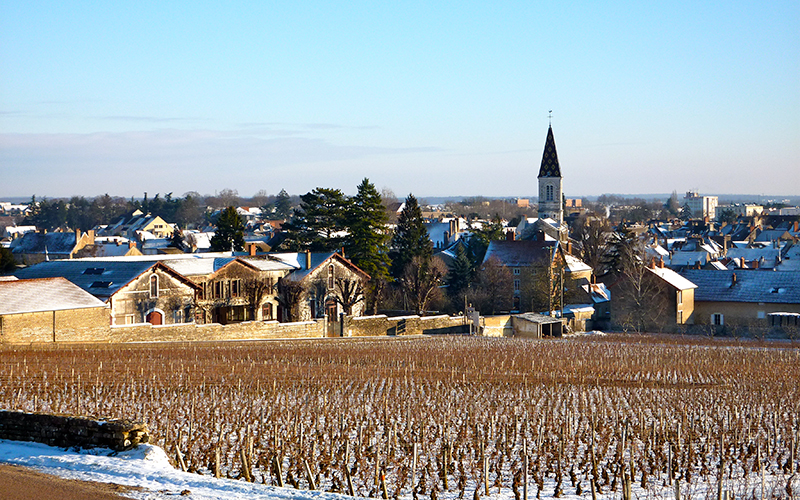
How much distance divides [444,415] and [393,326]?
100 feet

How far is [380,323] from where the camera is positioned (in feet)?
170

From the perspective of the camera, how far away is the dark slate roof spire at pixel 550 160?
117 meters

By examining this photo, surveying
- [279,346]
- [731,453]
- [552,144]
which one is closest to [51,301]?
[279,346]

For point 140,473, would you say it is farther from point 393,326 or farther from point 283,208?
point 283,208

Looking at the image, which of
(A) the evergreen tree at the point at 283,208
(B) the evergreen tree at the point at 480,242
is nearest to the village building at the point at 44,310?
(B) the evergreen tree at the point at 480,242

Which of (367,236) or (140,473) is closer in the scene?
(140,473)

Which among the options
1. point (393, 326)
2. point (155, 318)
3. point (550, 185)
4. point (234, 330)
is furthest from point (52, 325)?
point (550, 185)

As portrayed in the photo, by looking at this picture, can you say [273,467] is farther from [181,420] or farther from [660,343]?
[660,343]

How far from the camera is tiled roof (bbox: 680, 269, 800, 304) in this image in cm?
5831

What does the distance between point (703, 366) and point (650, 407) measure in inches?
516

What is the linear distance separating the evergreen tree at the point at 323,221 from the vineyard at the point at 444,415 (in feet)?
96.8

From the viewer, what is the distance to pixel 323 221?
68.4 metres

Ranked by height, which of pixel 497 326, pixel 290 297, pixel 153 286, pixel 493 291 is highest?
pixel 153 286

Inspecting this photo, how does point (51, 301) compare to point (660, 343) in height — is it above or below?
above
